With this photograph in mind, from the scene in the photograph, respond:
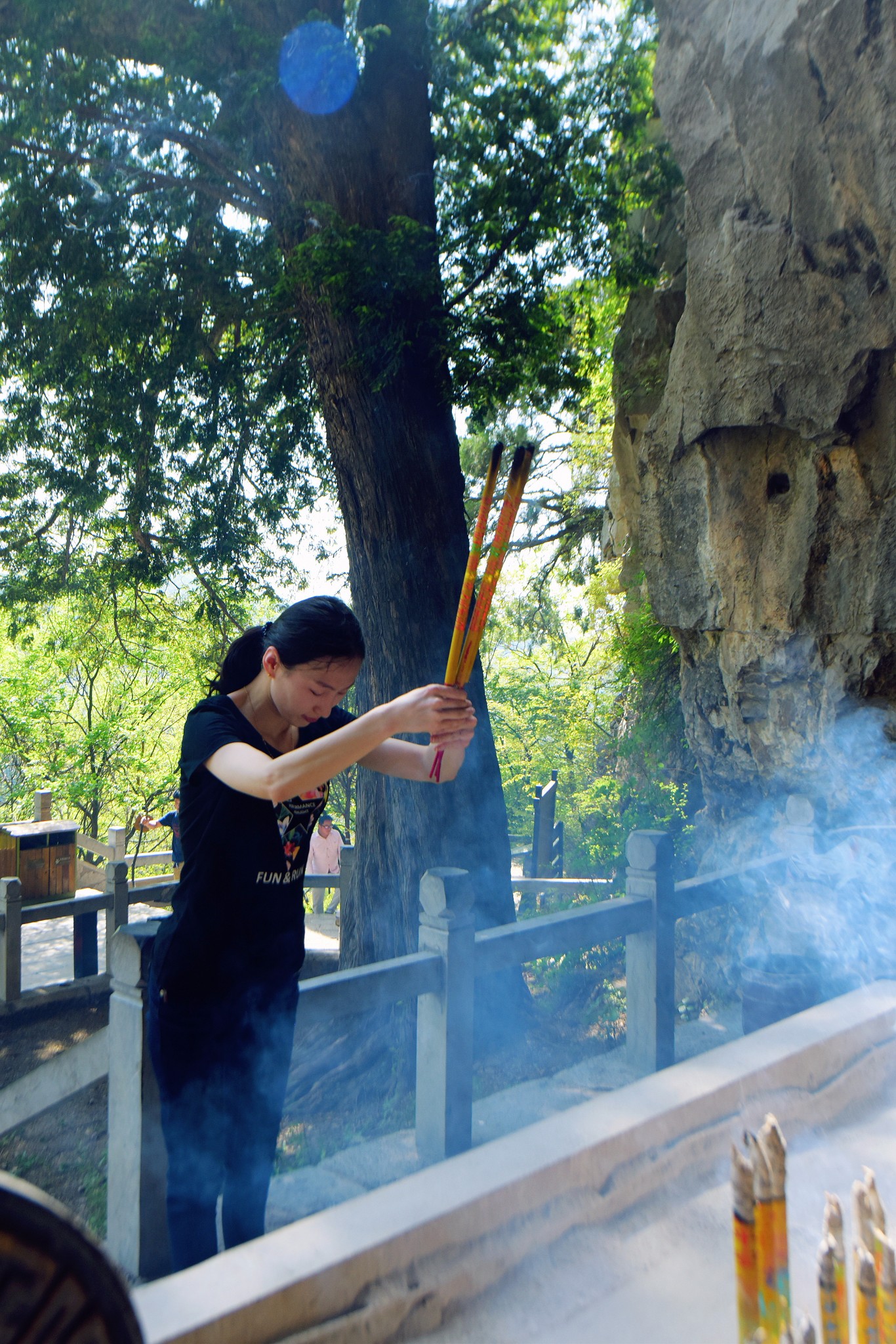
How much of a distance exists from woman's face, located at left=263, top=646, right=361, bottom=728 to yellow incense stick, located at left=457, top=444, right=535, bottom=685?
0.29 meters

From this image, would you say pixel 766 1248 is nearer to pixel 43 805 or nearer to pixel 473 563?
pixel 473 563

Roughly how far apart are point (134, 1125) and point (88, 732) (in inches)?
591

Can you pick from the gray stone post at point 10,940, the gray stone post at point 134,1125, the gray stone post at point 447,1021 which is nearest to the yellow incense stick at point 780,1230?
the gray stone post at point 134,1125

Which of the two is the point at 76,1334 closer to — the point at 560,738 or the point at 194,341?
the point at 194,341

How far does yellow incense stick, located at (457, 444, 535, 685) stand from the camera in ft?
5.46

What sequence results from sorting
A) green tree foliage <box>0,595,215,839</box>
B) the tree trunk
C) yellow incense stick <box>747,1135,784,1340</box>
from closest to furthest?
yellow incense stick <box>747,1135,784,1340</box> < the tree trunk < green tree foliage <box>0,595,215,839</box>

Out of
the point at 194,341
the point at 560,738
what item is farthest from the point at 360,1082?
the point at 560,738

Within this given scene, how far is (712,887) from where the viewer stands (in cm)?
417

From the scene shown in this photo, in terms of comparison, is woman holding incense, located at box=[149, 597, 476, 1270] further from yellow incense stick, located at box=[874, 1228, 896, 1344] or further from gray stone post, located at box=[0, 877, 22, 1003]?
gray stone post, located at box=[0, 877, 22, 1003]

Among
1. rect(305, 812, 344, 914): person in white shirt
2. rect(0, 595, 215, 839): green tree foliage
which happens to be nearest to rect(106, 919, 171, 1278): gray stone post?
rect(305, 812, 344, 914): person in white shirt

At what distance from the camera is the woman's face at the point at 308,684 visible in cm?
201

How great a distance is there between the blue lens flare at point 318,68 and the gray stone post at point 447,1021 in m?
4.46

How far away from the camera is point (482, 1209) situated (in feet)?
4.81

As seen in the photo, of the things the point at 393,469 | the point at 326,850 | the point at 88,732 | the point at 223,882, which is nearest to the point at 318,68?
the point at 393,469
